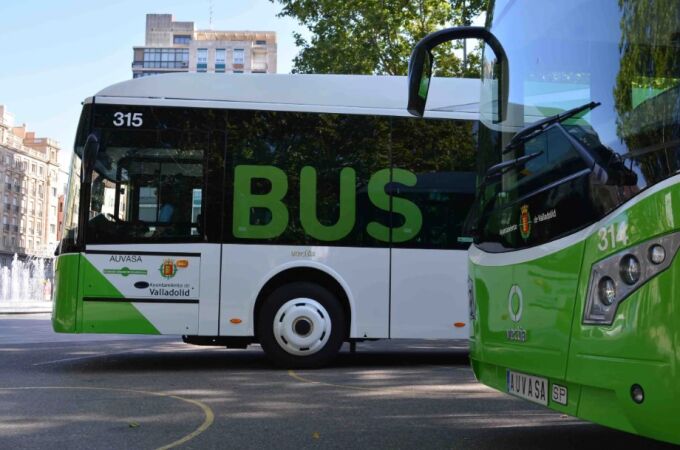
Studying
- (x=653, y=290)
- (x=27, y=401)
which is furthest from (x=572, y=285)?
(x=27, y=401)

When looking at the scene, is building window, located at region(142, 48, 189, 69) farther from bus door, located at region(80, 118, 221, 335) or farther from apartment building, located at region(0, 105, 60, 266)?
bus door, located at region(80, 118, 221, 335)

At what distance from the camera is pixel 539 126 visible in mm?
4035

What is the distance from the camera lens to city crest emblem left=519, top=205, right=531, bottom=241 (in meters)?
4.03

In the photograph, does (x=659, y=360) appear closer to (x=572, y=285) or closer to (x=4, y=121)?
(x=572, y=285)

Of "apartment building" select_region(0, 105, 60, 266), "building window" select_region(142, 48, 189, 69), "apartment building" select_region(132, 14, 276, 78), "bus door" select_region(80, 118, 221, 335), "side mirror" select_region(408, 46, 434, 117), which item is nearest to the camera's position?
"side mirror" select_region(408, 46, 434, 117)

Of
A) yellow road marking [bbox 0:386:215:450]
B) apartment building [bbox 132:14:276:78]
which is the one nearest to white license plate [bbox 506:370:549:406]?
yellow road marking [bbox 0:386:215:450]

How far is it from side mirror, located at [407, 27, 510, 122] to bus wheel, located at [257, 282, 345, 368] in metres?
3.97

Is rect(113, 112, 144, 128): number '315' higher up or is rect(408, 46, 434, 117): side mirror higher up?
rect(113, 112, 144, 128): number '315'

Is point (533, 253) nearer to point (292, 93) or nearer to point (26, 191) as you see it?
point (292, 93)

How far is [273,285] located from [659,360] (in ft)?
Result: 19.7

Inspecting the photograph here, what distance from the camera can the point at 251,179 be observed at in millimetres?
8641

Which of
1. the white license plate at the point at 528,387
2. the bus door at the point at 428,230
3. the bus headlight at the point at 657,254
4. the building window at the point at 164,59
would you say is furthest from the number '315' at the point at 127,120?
the building window at the point at 164,59

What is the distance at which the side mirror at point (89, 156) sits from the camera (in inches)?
326

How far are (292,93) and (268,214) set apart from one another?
1497 millimetres
